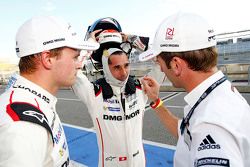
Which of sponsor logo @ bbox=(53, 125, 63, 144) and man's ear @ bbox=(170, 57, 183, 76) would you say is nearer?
sponsor logo @ bbox=(53, 125, 63, 144)

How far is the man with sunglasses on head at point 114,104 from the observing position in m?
2.71

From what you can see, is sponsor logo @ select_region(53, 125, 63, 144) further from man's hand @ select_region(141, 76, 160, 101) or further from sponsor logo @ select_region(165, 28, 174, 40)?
man's hand @ select_region(141, 76, 160, 101)

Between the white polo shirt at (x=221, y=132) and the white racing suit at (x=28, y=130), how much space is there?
0.85 metres

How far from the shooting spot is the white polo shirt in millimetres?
1164

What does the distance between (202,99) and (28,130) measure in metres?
1.06

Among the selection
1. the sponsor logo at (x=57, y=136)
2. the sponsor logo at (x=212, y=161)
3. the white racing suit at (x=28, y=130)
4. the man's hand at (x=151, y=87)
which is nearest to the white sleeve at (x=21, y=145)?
the white racing suit at (x=28, y=130)

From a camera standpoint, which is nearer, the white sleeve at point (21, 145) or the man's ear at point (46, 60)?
the white sleeve at point (21, 145)

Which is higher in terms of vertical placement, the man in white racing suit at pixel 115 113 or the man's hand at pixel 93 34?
the man's hand at pixel 93 34

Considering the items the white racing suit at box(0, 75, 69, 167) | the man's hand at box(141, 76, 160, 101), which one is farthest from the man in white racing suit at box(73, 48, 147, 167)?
the white racing suit at box(0, 75, 69, 167)

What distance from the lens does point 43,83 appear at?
1705 mm

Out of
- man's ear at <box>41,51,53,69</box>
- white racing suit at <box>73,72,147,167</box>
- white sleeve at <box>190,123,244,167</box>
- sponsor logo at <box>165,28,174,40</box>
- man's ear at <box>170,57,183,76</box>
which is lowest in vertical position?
white racing suit at <box>73,72,147,167</box>

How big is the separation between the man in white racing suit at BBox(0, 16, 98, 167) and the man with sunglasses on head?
2.64 feet

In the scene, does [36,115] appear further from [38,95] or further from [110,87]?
[110,87]

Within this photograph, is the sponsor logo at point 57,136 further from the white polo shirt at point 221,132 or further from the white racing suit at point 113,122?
the white racing suit at point 113,122
